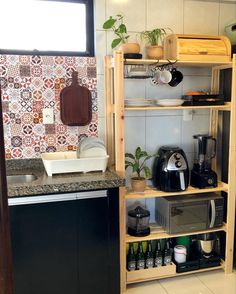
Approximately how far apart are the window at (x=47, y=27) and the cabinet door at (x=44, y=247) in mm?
1183

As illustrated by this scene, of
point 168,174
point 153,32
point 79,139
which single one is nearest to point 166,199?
point 168,174

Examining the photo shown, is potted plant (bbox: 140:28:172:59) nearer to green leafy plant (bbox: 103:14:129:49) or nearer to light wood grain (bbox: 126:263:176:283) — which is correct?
green leafy plant (bbox: 103:14:129:49)

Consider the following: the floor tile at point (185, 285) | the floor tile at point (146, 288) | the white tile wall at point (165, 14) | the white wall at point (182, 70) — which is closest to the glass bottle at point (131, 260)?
the floor tile at point (146, 288)

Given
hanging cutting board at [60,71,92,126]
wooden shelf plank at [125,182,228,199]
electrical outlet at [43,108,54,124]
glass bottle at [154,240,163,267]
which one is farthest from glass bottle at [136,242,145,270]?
electrical outlet at [43,108,54,124]

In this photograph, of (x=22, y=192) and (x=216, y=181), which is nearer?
(x=22, y=192)

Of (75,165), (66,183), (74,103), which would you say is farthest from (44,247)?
(74,103)

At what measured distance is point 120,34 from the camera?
2375mm

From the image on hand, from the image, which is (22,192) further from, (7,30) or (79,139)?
(7,30)

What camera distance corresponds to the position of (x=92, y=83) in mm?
2391

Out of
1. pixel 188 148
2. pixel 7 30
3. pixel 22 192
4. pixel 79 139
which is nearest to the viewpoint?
pixel 22 192

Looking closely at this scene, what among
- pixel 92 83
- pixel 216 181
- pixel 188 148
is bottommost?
pixel 216 181

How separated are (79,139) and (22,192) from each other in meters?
0.76

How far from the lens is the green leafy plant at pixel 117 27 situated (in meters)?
2.24

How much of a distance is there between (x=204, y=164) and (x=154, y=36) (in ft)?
3.40
